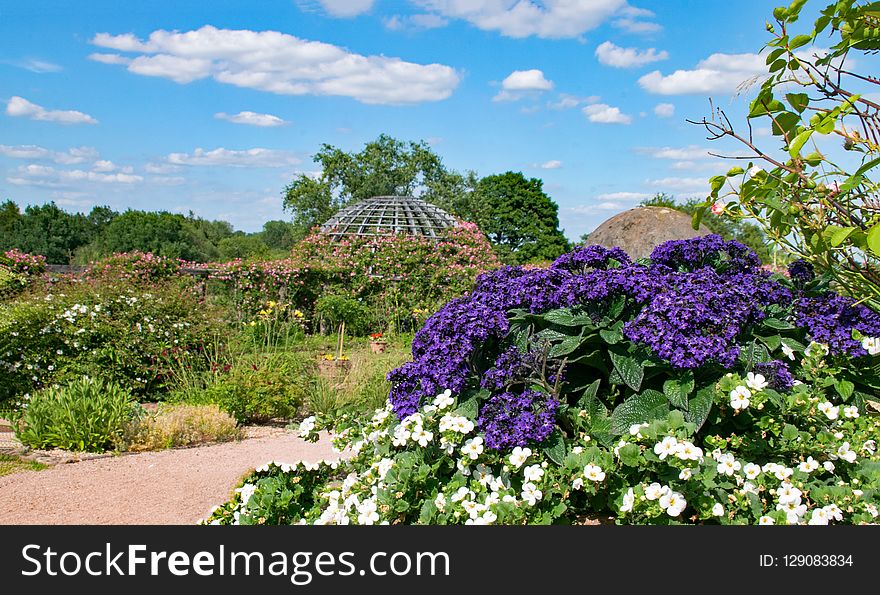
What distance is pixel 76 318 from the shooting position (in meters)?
6.64

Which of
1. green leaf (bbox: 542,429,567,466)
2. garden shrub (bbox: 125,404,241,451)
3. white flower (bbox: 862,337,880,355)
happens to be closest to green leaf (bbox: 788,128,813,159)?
white flower (bbox: 862,337,880,355)

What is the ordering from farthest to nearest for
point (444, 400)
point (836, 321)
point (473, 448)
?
point (836, 321)
point (444, 400)
point (473, 448)

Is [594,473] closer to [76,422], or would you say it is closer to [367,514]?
[367,514]

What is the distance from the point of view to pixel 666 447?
88.0 inches

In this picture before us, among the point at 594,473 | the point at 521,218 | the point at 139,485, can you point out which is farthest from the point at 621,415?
the point at 521,218

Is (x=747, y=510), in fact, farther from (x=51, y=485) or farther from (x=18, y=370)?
(x=18, y=370)

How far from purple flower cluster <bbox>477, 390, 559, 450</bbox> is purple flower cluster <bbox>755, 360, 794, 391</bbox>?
77 cm

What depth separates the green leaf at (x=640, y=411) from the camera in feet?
8.41

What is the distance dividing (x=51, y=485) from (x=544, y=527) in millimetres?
3239

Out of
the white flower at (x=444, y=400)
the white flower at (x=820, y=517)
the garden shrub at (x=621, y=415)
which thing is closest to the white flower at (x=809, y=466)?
the garden shrub at (x=621, y=415)

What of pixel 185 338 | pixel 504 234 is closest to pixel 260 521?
pixel 185 338

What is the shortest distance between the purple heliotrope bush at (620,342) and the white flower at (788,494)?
Result: 332 millimetres

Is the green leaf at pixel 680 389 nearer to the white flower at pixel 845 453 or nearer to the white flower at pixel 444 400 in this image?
the white flower at pixel 845 453

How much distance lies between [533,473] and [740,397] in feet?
2.36
